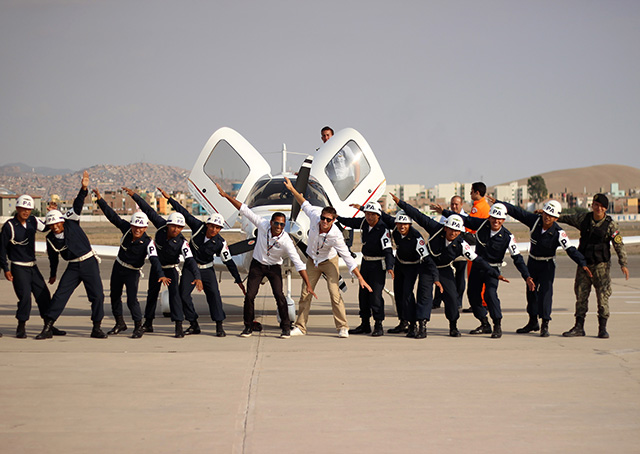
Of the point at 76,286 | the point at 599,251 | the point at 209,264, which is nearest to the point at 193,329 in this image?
the point at 209,264

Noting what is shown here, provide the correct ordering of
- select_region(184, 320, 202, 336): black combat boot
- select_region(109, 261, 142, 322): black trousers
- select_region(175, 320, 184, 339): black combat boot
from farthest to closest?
1. select_region(184, 320, 202, 336): black combat boot
2. select_region(175, 320, 184, 339): black combat boot
3. select_region(109, 261, 142, 322): black trousers

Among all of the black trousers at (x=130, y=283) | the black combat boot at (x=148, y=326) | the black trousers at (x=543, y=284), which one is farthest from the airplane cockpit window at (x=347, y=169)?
the black trousers at (x=130, y=283)

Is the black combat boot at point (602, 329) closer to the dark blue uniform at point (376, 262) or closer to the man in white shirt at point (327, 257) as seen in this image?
the dark blue uniform at point (376, 262)

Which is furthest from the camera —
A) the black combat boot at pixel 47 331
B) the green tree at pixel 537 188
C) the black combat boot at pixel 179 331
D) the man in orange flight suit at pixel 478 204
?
the green tree at pixel 537 188

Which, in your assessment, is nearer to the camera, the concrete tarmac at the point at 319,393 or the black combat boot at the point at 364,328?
the concrete tarmac at the point at 319,393

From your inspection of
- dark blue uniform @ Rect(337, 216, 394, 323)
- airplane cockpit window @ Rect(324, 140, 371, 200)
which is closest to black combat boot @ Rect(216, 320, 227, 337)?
dark blue uniform @ Rect(337, 216, 394, 323)

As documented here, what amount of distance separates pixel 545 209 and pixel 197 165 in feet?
20.4

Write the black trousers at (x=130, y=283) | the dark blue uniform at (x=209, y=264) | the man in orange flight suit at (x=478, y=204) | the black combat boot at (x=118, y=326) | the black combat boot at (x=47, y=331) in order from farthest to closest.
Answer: the man in orange flight suit at (x=478, y=204) < the black combat boot at (x=118, y=326) < the dark blue uniform at (x=209, y=264) < the black trousers at (x=130, y=283) < the black combat boot at (x=47, y=331)

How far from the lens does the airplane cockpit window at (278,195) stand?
1089 centimetres

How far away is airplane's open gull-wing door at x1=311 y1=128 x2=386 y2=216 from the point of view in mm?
11734

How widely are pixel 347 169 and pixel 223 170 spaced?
2226 mm

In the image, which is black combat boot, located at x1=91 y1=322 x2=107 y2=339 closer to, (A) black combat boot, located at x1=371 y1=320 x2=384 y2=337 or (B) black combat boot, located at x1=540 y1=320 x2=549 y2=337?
(A) black combat boot, located at x1=371 y1=320 x2=384 y2=337

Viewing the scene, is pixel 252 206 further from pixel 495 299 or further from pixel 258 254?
pixel 495 299

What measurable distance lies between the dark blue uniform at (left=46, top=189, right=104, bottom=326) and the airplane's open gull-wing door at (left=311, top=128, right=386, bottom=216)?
14.2ft
